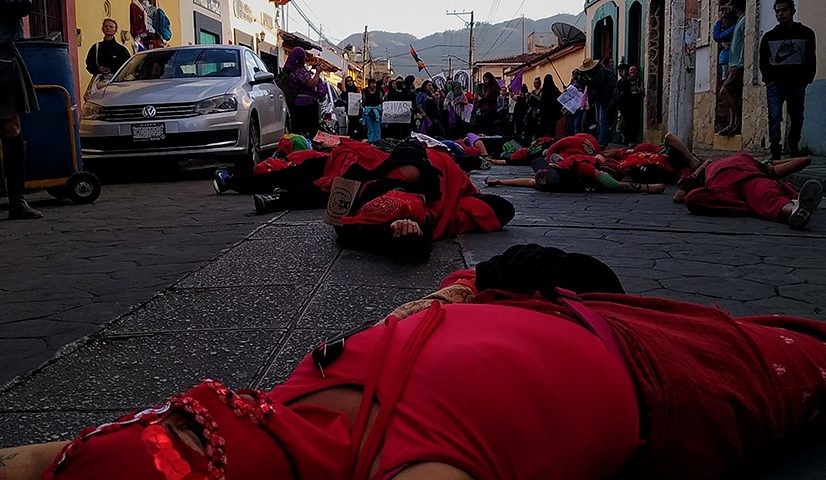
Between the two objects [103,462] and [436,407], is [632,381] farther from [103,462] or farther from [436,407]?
[103,462]

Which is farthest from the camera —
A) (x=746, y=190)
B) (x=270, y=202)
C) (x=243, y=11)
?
(x=243, y=11)

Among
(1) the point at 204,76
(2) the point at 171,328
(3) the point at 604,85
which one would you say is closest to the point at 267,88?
(1) the point at 204,76

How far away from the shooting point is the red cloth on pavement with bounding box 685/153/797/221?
5.58m

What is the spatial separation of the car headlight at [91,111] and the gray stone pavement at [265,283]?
311 cm

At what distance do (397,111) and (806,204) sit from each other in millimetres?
13547

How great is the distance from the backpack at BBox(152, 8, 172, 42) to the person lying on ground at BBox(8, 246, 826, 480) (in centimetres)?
1547

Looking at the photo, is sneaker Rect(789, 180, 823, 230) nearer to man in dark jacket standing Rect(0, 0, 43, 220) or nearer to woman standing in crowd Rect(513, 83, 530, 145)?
man in dark jacket standing Rect(0, 0, 43, 220)

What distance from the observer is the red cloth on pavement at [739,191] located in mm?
5582

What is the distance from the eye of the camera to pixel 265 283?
139 inches

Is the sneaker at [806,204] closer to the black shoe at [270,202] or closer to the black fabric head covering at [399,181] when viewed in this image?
the black fabric head covering at [399,181]

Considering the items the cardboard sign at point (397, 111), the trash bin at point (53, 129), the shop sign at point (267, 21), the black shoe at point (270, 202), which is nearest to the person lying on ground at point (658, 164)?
the black shoe at point (270, 202)

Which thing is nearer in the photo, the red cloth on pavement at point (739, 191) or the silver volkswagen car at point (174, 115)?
the red cloth on pavement at point (739, 191)

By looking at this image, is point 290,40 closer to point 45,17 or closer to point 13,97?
point 45,17

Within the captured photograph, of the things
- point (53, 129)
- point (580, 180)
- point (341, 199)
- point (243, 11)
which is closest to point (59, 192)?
point (53, 129)
